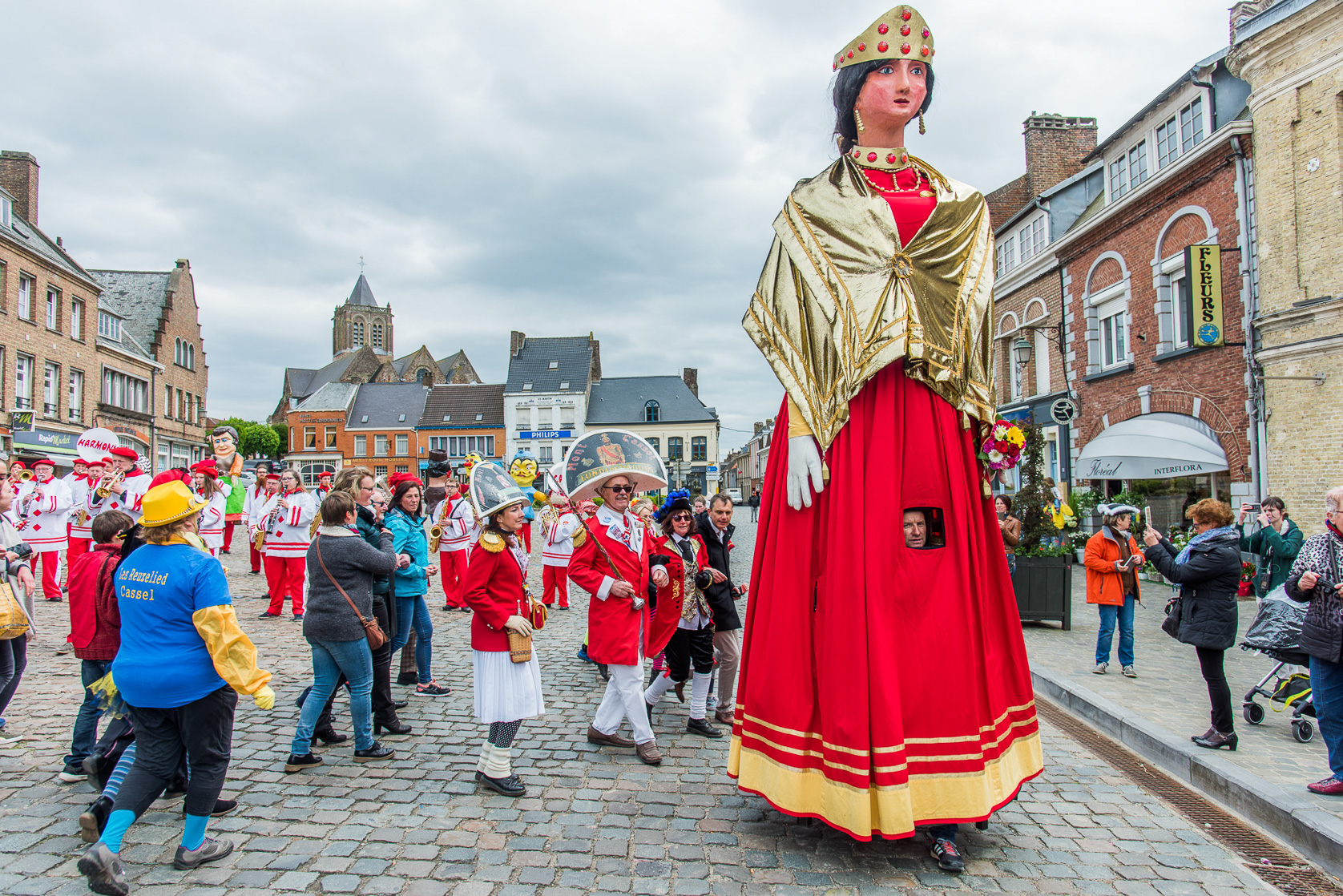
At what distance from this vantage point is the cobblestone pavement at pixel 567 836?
3.20 m

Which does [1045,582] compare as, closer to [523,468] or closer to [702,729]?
[702,729]

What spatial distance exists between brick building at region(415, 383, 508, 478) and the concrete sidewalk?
5843cm

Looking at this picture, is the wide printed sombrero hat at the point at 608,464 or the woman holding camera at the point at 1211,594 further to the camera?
the wide printed sombrero hat at the point at 608,464

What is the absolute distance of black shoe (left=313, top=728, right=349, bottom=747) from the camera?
5000 millimetres

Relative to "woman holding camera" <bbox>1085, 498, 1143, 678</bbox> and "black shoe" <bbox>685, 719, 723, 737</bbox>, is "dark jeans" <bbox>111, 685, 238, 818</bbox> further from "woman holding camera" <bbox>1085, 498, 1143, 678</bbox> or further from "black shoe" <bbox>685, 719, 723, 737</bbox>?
"woman holding camera" <bbox>1085, 498, 1143, 678</bbox>

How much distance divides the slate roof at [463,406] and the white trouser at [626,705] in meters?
61.5

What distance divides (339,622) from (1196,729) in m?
5.65

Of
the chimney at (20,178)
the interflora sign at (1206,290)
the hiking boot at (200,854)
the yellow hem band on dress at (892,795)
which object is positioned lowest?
the hiking boot at (200,854)

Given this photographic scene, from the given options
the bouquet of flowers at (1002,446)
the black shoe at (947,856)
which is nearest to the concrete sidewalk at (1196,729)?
the black shoe at (947,856)

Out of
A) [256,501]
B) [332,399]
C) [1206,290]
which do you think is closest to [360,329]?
[332,399]

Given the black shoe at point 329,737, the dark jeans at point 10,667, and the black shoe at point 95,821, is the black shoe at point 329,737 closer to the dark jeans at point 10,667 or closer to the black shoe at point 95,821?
the black shoe at point 95,821

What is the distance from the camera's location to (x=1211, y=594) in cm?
507

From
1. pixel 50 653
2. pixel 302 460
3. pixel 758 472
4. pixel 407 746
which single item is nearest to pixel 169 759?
pixel 407 746

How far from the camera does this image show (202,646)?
10.9ft
